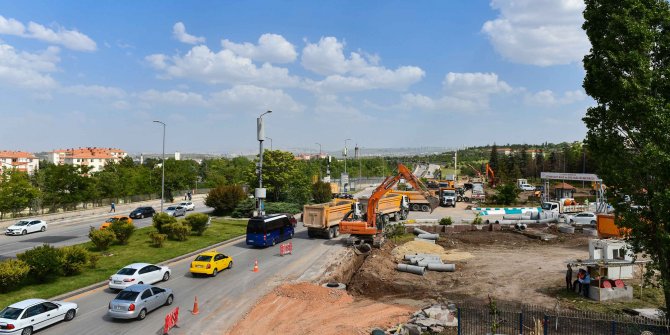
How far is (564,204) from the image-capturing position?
60.7 meters

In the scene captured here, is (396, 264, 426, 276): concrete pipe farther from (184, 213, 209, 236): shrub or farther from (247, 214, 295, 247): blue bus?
(184, 213, 209, 236): shrub

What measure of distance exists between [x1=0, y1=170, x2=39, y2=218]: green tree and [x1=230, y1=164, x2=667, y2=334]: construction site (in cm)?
3510

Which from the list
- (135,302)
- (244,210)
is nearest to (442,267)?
(135,302)

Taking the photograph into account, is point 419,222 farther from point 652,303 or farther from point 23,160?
point 23,160

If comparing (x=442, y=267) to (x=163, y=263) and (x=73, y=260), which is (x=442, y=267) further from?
(x=73, y=260)

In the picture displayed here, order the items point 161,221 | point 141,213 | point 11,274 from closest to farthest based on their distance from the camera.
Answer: point 11,274, point 161,221, point 141,213

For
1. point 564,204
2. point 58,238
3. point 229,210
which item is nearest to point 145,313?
point 58,238

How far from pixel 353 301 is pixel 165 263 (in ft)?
46.9

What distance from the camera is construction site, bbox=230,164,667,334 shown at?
16.9 metres

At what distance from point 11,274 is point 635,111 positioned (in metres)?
26.2

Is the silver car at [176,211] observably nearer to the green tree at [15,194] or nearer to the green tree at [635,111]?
the green tree at [15,194]

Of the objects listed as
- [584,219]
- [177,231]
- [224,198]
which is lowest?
[177,231]

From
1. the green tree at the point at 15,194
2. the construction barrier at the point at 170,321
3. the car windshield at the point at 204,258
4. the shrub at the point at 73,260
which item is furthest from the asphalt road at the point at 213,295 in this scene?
the green tree at the point at 15,194

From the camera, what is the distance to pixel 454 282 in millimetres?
24250
